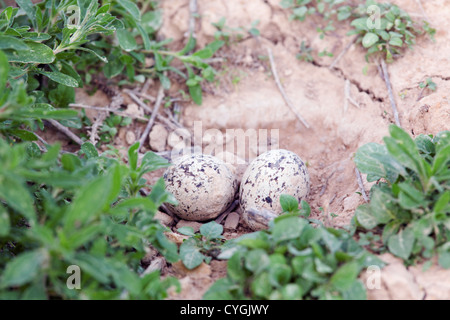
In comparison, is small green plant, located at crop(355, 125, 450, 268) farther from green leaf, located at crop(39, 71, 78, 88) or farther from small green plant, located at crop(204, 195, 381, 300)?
green leaf, located at crop(39, 71, 78, 88)

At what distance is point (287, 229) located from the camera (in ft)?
6.82

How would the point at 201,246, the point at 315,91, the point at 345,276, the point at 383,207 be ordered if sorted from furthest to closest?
the point at 315,91 < the point at 201,246 < the point at 383,207 < the point at 345,276

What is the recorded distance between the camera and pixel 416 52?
3.63 m

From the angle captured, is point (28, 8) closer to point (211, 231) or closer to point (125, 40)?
point (125, 40)

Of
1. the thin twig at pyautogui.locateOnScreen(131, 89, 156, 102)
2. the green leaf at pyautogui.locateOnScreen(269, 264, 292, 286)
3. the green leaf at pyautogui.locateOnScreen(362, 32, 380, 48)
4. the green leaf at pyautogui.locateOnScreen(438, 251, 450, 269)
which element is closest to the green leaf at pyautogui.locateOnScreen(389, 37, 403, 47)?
the green leaf at pyautogui.locateOnScreen(362, 32, 380, 48)

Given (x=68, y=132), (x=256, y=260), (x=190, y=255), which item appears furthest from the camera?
(x=68, y=132)

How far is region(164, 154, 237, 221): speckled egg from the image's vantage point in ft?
10.1

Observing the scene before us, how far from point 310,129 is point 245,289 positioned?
206cm

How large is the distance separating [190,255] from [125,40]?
2.03m

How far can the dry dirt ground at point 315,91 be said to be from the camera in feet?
11.0

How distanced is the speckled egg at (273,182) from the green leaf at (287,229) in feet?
2.89

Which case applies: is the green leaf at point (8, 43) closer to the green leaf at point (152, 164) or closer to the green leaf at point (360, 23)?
the green leaf at point (152, 164)

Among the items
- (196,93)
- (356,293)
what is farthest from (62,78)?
(356,293)
